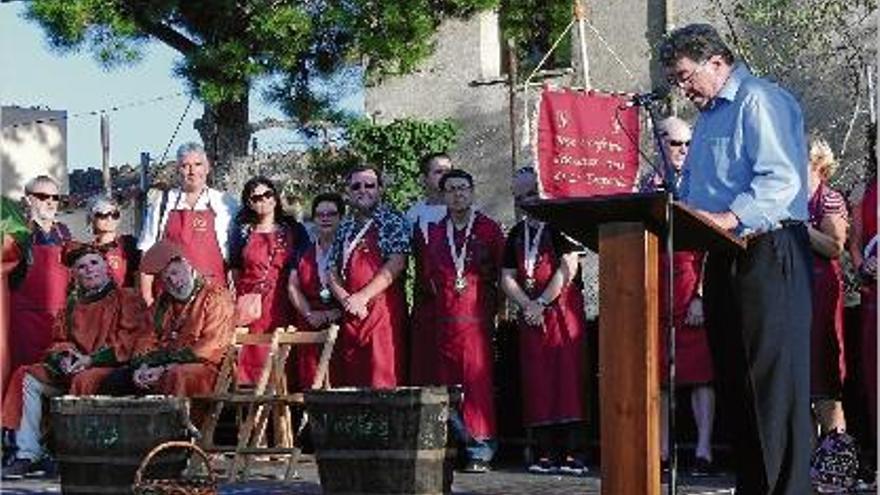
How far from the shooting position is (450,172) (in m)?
10.2

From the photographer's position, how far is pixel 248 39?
945 inches

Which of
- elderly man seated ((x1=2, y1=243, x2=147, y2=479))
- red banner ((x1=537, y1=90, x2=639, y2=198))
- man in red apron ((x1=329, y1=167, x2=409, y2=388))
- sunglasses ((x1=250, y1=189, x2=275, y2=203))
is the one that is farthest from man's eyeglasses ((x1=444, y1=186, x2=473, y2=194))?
red banner ((x1=537, y1=90, x2=639, y2=198))

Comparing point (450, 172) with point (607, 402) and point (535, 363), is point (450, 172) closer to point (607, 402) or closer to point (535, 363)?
point (535, 363)

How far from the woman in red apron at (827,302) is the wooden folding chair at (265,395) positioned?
2.61 meters

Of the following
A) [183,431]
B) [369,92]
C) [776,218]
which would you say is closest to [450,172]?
[183,431]

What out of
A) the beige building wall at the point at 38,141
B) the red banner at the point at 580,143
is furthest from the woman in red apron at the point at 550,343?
the beige building wall at the point at 38,141

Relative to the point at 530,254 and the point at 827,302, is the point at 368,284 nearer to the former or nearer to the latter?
the point at 530,254

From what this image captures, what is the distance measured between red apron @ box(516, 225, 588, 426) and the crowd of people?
0.4 inches

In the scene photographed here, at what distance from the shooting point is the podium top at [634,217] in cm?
515

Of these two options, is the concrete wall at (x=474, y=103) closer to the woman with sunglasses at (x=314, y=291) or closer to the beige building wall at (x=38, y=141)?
the beige building wall at (x=38, y=141)

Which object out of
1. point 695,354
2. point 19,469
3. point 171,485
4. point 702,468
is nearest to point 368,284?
point 695,354

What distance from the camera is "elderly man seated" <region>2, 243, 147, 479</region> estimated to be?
10281 millimetres

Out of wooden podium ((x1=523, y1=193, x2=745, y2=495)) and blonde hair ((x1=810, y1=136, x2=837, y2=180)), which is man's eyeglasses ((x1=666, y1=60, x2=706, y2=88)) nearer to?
wooden podium ((x1=523, y1=193, x2=745, y2=495))

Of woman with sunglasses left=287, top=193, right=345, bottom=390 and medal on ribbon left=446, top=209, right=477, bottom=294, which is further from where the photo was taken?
woman with sunglasses left=287, top=193, right=345, bottom=390
